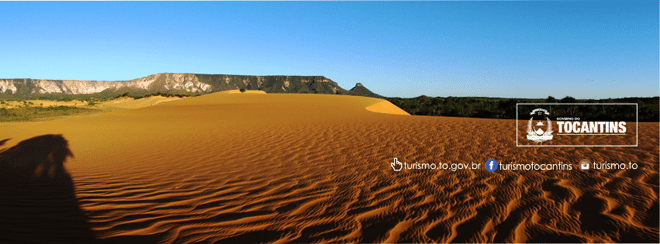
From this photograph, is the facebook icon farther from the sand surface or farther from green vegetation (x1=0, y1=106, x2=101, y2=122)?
green vegetation (x1=0, y1=106, x2=101, y2=122)

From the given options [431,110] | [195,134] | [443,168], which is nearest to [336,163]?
[443,168]

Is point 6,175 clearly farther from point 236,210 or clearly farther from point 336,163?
point 336,163

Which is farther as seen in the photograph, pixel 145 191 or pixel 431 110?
pixel 431 110

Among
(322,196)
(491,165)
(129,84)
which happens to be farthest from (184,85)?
(491,165)

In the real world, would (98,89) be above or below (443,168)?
above

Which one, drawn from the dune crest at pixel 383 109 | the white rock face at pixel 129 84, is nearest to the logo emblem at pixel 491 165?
the dune crest at pixel 383 109

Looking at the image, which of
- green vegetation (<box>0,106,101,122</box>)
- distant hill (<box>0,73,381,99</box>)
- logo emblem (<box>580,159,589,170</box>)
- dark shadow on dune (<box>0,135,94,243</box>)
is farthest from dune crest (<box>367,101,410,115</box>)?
distant hill (<box>0,73,381,99</box>)

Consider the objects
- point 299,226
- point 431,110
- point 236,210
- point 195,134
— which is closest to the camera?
point 299,226
